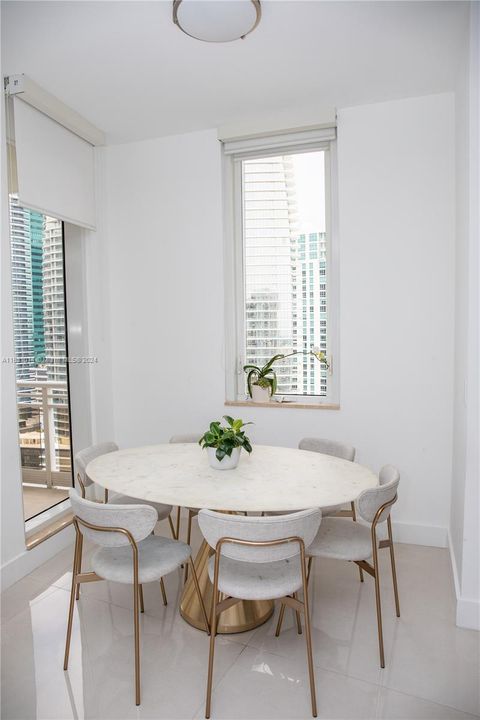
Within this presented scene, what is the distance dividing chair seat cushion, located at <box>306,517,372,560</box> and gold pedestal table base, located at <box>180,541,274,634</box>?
48cm

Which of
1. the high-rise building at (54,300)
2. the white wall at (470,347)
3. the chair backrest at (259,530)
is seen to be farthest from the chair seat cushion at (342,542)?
the high-rise building at (54,300)

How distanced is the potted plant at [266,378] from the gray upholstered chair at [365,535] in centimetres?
131

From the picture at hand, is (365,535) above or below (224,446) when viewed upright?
below

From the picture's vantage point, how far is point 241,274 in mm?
3844

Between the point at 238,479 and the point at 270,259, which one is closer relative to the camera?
the point at 238,479

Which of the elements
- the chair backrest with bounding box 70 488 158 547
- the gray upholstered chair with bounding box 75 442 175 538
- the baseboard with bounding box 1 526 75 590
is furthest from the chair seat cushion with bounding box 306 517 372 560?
the baseboard with bounding box 1 526 75 590

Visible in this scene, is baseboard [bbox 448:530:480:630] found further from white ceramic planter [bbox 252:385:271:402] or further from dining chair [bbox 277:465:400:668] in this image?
white ceramic planter [bbox 252:385:271:402]

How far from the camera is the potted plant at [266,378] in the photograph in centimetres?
364

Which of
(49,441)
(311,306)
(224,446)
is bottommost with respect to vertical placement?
(49,441)

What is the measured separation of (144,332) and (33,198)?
136cm

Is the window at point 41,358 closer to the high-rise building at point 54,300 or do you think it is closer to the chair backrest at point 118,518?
the high-rise building at point 54,300

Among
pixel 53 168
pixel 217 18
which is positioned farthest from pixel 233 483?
pixel 53 168

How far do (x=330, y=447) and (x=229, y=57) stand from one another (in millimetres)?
2464

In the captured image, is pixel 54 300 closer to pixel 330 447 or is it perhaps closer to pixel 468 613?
pixel 330 447
